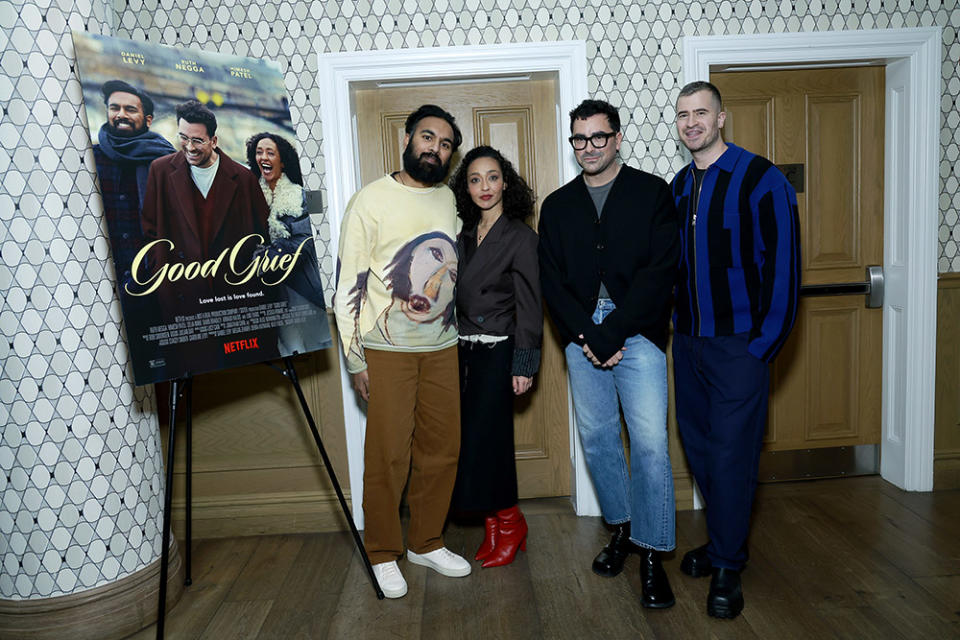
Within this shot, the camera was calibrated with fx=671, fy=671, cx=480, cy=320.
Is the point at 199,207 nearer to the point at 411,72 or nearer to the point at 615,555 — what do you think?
the point at 411,72

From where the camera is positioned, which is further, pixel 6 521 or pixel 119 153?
pixel 6 521

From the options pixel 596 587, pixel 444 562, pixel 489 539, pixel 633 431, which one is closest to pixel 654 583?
pixel 596 587

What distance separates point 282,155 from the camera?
7.26ft

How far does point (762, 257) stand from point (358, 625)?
1758 mm

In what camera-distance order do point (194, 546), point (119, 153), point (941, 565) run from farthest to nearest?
point (194, 546) < point (941, 565) < point (119, 153)

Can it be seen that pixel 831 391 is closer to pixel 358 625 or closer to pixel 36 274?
pixel 358 625

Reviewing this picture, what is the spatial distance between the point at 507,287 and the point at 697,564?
120 centimetres

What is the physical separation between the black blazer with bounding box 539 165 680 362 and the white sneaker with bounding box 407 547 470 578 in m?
0.93

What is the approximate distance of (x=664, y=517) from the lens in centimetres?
228

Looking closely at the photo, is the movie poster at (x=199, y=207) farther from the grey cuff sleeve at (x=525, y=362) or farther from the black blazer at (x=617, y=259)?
the black blazer at (x=617, y=259)

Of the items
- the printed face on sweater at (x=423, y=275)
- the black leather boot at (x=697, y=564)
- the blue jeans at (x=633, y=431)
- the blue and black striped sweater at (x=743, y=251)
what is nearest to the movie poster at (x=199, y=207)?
the printed face on sweater at (x=423, y=275)

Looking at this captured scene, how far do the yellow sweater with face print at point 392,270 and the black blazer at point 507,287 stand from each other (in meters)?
0.09

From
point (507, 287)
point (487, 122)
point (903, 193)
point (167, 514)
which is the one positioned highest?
point (487, 122)

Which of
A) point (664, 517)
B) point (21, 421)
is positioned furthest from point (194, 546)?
point (664, 517)
